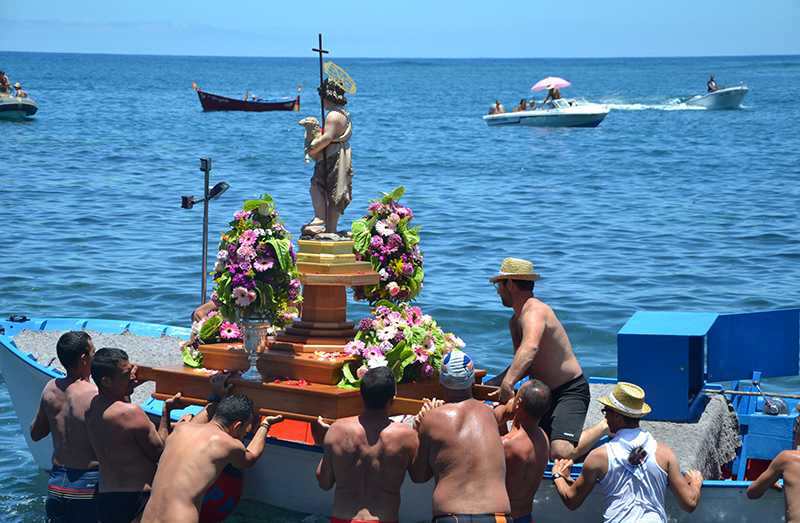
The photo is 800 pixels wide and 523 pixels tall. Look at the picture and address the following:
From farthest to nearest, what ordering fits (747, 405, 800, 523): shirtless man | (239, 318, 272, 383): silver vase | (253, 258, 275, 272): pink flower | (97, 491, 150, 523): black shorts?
1. (239, 318, 272, 383): silver vase
2. (253, 258, 275, 272): pink flower
3. (97, 491, 150, 523): black shorts
4. (747, 405, 800, 523): shirtless man

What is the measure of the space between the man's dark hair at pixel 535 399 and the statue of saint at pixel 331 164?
2826mm

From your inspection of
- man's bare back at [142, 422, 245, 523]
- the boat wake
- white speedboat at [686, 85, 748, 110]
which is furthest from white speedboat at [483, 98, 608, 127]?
man's bare back at [142, 422, 245, 523]

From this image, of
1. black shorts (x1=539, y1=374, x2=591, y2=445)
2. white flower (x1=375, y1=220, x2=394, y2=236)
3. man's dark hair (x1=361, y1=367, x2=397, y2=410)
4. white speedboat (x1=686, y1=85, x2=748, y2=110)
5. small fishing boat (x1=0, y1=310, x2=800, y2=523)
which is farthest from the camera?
white speedboat (x1=686, y1=85, x2=748, y2=110)

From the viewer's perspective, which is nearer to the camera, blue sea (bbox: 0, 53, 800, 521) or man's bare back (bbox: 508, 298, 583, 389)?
man's bare back (bbox: 508, 298, 583, 389)

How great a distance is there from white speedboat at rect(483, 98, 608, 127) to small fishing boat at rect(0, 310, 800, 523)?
5669 cm

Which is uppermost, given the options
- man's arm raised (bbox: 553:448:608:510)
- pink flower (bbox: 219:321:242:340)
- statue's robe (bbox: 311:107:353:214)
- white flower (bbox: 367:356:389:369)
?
statue's robe (bbox: 311:107:353:214)

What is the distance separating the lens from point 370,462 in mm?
7945

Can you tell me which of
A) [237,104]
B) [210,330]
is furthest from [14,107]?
[210,330]

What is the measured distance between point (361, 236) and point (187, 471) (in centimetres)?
342

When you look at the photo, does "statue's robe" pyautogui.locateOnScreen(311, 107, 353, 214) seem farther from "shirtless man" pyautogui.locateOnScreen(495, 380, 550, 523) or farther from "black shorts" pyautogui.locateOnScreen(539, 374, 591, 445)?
"shirtless man" pyautogui.locateOnScreen(495, 380, 550, 523)

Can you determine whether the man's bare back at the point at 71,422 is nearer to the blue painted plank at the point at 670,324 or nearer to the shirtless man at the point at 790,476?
the blue painted plank at the point at 670,324

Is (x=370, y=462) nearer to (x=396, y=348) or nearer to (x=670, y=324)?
(x=396, y=348)

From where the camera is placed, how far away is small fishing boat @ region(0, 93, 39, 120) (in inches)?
2462

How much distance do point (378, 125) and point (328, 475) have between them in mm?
66116
